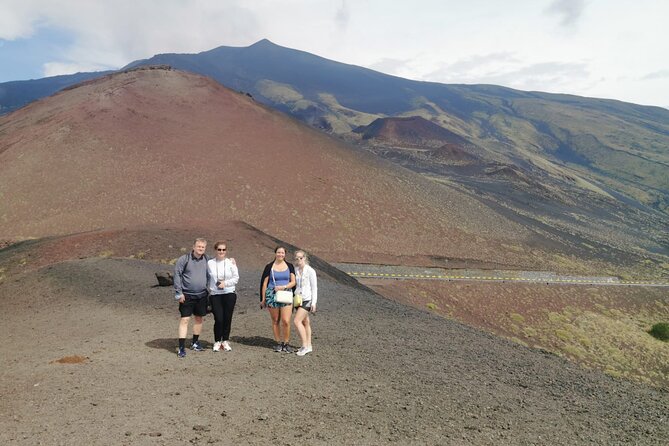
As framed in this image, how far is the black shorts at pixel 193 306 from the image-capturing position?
816cm

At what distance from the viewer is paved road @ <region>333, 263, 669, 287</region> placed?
3556 centimetres

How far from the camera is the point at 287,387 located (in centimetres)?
742

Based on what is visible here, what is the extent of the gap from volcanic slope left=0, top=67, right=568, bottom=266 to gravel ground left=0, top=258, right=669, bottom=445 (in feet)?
86.8

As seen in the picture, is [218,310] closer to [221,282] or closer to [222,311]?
[222,311]

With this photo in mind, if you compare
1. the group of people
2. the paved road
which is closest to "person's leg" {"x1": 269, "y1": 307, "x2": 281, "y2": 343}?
the group of people

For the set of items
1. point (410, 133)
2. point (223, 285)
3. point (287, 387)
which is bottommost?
point (287, 387)

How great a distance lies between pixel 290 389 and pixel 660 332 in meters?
34.0

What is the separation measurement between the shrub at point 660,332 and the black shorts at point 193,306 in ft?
113

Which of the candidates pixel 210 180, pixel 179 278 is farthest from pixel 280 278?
pixel 210 180

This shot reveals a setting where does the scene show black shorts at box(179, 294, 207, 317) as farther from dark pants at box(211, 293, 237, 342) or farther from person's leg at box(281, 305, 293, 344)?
person's leg at box(281, 305, 293, 344)

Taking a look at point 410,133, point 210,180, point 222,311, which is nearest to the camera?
point 222,311

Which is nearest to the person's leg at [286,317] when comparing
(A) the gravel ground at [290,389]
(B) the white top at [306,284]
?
(B) the white top at [306,284]

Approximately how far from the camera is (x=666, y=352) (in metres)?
28.8

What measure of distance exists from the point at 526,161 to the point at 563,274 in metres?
108
